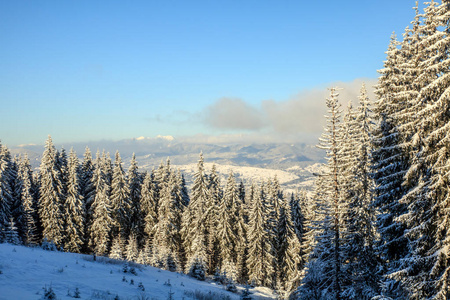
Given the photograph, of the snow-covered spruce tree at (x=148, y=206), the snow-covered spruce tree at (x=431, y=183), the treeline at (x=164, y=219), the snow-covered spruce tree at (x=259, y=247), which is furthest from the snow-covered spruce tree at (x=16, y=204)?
the snow-covered spruce tree at (x=431, y=183)

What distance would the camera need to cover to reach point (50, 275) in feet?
41.9

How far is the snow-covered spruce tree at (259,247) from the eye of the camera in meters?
43.4

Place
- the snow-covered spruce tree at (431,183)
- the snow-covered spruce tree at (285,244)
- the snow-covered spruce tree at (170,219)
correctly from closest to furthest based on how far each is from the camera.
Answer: the snow-covered spruce tree at (431,183) → the snow-covered spruce tree at (170,219) → the snow-covered spruce tree at (285,244)

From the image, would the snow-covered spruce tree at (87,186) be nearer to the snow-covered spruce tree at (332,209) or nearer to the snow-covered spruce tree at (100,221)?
the snow-covered spruce tree at (100,221)

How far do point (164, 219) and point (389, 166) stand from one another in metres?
36.2

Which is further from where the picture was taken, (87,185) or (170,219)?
(87,185)

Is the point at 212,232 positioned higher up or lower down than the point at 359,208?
lower down

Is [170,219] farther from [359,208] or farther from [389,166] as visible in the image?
[389,166]

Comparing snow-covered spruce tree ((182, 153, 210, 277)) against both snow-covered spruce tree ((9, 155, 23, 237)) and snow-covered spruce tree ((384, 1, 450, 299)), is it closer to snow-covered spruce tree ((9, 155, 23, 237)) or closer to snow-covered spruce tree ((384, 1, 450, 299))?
Answer: snow-covered spruce tree ((9, 155, 23, 237))

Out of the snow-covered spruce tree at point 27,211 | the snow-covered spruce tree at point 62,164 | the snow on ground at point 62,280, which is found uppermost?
the snow-covered spruce tree at point 62,164

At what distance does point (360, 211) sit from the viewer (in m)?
20.6

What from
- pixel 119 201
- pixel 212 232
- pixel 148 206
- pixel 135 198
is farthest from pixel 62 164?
pixel 212 232

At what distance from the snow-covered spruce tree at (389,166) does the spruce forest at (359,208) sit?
74mm

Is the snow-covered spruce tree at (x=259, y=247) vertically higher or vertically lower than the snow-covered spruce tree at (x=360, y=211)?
lower
